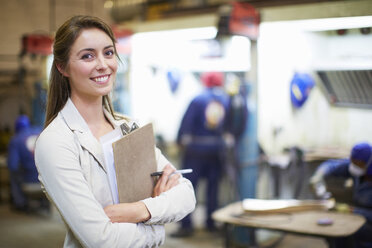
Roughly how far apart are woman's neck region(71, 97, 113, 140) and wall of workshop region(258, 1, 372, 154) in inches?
118

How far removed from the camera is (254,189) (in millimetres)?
5020

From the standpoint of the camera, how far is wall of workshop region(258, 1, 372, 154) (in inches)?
168

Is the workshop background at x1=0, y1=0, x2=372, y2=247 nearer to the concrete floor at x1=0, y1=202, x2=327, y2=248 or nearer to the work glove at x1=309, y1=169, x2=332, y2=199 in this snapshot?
the concrete floor at x1=0, y1=202, x2=327, y2=248

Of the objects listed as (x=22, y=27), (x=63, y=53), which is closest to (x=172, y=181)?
(x=63, y=53)

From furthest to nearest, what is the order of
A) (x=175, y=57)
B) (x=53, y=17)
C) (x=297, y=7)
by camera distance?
(x=53, y=17) → (x=175, y=57) → (x=297, y=7)

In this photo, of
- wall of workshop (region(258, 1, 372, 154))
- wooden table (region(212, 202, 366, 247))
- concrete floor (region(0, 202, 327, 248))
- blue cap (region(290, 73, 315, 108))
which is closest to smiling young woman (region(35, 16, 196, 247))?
wooden table (region(212, 202, 366, 247))

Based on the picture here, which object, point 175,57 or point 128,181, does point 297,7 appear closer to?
point 175,57

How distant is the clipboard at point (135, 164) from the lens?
163cm

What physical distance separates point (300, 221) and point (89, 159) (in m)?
2.36

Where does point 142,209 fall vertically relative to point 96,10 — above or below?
below

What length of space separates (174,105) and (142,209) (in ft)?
17.4

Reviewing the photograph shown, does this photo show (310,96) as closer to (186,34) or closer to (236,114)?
(236,114)

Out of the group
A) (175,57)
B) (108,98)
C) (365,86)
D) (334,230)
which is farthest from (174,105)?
(108,98)

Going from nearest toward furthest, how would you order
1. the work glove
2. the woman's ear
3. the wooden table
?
1. the woman's ear
2. the wooden table
3. the work glove
